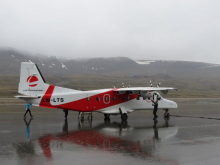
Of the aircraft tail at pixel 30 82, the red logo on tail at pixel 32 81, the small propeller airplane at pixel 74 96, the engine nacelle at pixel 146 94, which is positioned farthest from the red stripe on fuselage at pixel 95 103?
the red logo on tail at pixel 32 81

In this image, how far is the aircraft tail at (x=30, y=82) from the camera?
2134cm

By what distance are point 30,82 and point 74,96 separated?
382 centimetres

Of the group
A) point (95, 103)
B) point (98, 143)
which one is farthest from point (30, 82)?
point (98, 143)

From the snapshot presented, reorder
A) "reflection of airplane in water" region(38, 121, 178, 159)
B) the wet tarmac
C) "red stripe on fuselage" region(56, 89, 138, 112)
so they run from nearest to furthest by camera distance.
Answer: the wet tarmac → "reflection of airplane in water" region(38, 121, 178, 159) → "red stripe on fuselage" region(56, 89, 138, 112)

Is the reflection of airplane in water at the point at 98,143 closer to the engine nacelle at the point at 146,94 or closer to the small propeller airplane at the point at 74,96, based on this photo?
the small propeller airplane at the point at 74,96

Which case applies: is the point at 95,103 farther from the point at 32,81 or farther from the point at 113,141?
the point at 113,141

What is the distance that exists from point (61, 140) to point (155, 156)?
209 inches

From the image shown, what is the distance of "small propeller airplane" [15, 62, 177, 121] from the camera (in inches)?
834

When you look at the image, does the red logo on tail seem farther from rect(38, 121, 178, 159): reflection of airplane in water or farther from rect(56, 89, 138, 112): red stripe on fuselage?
rect(38, 121, 178, 159): reflection of airplane in water

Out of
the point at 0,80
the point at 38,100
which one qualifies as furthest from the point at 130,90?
the point at 0,80

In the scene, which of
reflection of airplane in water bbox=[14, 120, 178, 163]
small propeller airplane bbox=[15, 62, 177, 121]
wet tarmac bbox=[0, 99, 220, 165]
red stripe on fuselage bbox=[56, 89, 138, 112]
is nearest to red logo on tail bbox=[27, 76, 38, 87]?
small propeller airplane bbox=[15, 62, 177, 121]

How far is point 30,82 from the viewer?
2142cm

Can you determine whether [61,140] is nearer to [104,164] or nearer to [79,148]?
[79,148]

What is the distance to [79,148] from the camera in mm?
11109
